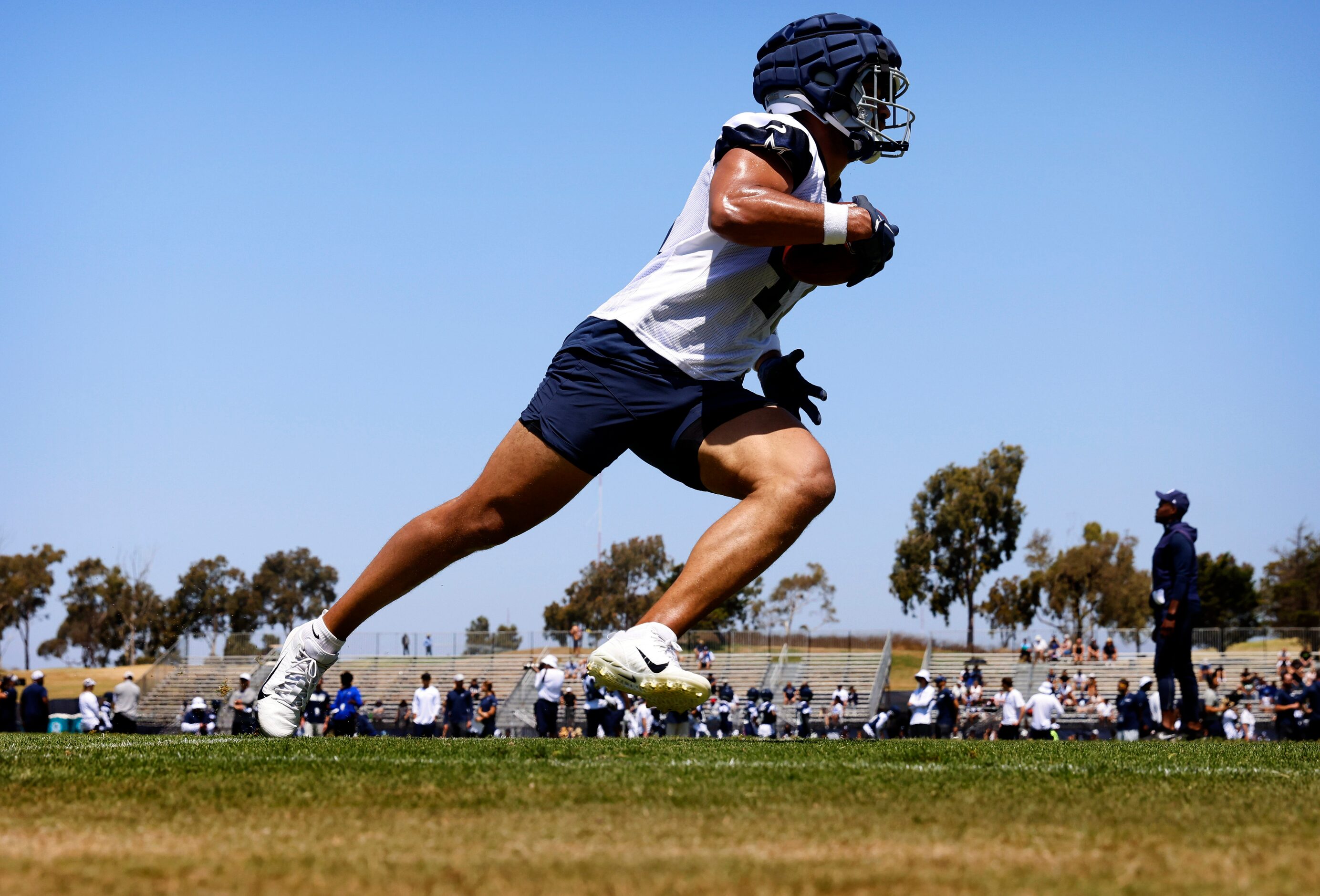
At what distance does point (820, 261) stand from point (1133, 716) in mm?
20269

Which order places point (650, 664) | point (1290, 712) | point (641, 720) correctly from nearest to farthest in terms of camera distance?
point (650, 664), point (1290, 712), point (641, 720)

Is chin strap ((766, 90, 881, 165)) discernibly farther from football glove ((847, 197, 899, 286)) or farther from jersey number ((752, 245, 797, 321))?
jersey number ((752, 245, 797, 321))

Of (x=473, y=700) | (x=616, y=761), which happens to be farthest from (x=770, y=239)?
(x=473, y=700)

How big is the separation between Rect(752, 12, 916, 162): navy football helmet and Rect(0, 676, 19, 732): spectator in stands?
70.0 feet

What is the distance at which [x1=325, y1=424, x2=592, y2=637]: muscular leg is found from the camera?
A: 3.99 metres

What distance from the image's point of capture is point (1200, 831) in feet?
7.36

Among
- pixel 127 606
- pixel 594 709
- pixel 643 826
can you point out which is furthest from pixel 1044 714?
pixel 127 606

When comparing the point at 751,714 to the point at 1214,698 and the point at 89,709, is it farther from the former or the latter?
the point at 89,709

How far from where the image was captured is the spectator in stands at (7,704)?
21.3 metres

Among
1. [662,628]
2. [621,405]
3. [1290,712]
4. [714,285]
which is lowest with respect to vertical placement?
[1290,712]

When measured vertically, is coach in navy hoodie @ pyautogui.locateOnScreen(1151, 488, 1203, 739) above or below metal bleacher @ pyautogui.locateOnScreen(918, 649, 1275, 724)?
above

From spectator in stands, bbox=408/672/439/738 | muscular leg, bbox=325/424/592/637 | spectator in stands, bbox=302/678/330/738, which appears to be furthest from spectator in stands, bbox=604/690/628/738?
muscular leg, bbox=325/424/592/637

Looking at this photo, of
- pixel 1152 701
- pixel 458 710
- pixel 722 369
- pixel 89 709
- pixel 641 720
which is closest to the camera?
pixel 722 369

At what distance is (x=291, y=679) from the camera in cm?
493
